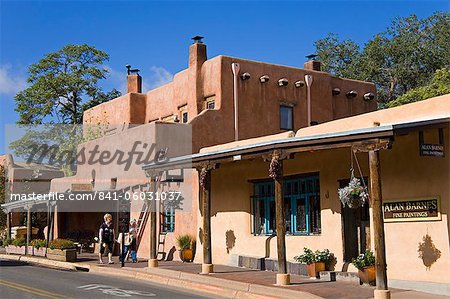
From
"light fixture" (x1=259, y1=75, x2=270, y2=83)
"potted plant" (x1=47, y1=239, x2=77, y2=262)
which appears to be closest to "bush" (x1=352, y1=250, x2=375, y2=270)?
"light fixture" (x1=259, y1=75, x2=270, y2=83)

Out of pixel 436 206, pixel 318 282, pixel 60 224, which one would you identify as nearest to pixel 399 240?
pixel 436 206

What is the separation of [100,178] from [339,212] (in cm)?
1631

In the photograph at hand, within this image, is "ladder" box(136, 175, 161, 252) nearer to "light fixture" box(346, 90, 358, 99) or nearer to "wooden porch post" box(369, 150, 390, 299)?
"light fixture" box(346, 90, 358, 99)

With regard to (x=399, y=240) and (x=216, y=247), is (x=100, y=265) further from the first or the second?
(x=399, y=240)

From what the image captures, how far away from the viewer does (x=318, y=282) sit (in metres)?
15.2

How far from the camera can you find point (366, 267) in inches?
558

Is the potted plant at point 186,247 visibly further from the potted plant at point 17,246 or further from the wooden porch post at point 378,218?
the potted plant at point 17,246

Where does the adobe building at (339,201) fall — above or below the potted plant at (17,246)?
above

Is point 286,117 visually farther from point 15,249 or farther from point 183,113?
point 15,249

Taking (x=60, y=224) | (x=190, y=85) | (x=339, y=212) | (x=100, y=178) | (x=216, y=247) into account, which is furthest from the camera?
(x=60, y=224)

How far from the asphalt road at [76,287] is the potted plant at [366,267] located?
402cm

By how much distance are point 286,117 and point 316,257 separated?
11.9 m

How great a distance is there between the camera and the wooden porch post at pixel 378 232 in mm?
12086

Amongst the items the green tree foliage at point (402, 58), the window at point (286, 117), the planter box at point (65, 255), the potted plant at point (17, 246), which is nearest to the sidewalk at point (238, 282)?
the planter box at point (65, 255)
